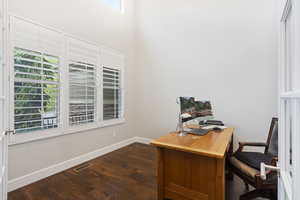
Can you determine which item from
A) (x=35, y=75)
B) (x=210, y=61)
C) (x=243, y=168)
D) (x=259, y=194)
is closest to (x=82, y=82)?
(x=35, y=75)

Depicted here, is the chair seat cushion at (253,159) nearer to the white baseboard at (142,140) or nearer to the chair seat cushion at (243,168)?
the chair seat cushion at (243,168)

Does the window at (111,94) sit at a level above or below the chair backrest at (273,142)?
above

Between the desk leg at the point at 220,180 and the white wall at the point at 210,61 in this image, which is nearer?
the desk leg at the point at 220,180

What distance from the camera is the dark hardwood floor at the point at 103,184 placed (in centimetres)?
199

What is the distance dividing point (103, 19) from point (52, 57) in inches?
57.1

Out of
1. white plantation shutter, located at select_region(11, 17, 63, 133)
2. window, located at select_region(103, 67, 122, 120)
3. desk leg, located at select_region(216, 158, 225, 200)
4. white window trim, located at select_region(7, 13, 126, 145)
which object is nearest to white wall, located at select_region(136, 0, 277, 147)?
window, located at select_region(103, 67, 122, 120)

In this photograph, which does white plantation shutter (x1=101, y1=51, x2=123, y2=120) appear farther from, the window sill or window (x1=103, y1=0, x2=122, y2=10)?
window (x1=103, y1=0, x2=122, y2=10)

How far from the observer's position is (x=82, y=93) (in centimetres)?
296

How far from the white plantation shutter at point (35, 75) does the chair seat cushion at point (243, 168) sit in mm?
2684

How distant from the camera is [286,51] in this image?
71 centimetres

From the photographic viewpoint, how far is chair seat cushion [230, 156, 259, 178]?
5.40ft

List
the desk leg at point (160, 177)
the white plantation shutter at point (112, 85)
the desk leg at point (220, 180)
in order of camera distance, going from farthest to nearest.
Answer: the white plantation shutter at point (112, 85) → the desk leg at point (160, 177) → the desk leg at point (220, 180)

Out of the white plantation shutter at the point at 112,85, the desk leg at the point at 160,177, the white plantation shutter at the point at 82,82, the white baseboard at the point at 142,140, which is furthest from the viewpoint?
the white baseboard at the point at 142,140

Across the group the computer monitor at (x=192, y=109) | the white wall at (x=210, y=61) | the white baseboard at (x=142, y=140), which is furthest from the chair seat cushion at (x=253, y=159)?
the white baseboard at (x=142, y=140)
